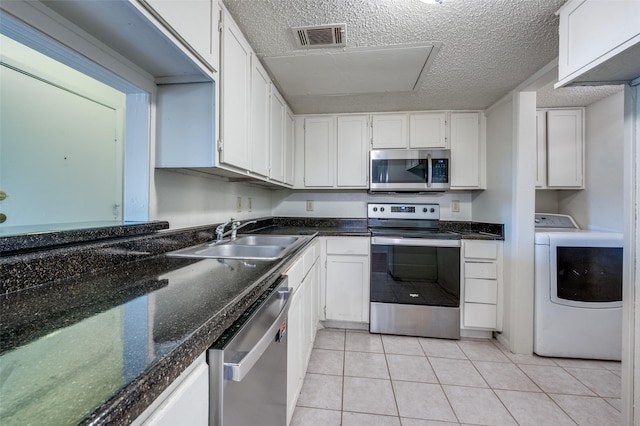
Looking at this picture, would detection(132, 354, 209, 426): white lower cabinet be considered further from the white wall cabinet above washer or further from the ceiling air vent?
the white wall cabinet above washer

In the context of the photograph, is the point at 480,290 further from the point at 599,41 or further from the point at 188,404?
the point at 188,404

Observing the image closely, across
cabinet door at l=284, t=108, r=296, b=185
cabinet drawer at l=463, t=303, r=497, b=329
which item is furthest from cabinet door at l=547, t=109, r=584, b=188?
cabinet door at l=284, t=108, r=296, b=185

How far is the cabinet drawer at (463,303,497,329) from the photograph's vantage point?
2.21 meters

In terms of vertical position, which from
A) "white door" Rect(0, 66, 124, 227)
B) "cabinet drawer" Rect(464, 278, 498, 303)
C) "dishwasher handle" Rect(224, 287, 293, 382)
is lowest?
"cabinet drawer" Rect(464, 278, 498, 303)

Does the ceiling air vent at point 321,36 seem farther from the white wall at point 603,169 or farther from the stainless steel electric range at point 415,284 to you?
the white wall at point 603,169

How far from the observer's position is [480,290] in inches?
87.4

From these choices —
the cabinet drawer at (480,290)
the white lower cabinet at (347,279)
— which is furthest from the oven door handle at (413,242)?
the cabinet drawer at (480,290)

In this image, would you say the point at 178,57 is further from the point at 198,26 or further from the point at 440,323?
the point at 440,323

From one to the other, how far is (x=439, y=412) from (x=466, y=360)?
0.66 metres

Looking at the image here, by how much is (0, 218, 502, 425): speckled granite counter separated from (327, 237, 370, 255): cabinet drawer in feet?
4.27

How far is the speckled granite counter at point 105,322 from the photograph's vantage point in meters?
0.32

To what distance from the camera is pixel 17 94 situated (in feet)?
4.57

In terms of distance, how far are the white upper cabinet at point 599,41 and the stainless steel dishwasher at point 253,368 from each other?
1.58 metres

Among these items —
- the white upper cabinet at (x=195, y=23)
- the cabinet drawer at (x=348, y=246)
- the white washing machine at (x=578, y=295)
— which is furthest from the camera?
the cabinet drawer at (x=348, y=246)
